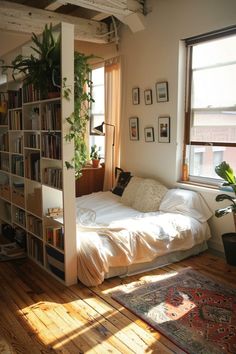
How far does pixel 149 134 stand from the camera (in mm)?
4391

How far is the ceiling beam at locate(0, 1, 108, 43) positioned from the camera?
13.0 feet

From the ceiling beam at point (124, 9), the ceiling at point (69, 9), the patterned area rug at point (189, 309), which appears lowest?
the patterned area rug at point (189, 309)

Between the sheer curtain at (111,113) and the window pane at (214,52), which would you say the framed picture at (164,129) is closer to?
the window pane at (214,52)

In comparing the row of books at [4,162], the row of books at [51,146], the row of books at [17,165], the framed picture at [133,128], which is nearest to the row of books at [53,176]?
the row of books at [51,146]

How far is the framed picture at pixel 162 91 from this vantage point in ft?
13.3

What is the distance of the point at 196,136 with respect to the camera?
394cm

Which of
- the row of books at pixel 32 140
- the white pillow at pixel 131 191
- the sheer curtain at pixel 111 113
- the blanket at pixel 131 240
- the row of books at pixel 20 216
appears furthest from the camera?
the sheer curtain at pixel 111 113

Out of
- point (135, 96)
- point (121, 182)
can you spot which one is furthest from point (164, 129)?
point (121, 182)

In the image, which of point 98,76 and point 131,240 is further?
point 98,76

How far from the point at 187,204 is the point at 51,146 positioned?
5.57 ft

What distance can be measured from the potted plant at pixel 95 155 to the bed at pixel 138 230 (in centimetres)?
98

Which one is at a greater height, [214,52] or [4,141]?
[214,52]

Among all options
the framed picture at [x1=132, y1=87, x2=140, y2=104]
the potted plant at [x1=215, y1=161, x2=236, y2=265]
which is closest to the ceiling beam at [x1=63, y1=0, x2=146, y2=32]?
the framed picture at [x1=132, y1=87, x2=140, y2=104]

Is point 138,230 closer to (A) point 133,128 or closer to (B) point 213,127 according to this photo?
(B) point 213,127
